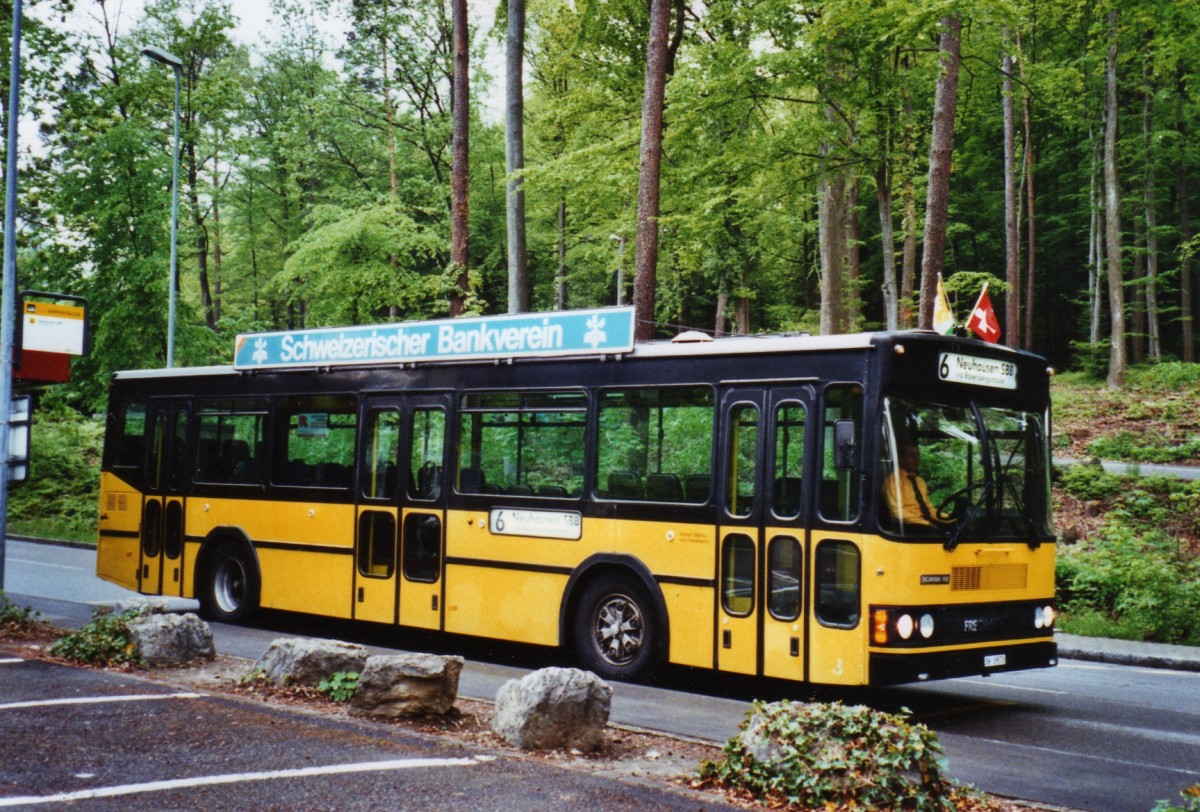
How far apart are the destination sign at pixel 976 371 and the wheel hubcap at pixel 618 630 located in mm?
3391

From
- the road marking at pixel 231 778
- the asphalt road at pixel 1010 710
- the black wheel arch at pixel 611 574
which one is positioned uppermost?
the black wheel arch at pixel 611 574

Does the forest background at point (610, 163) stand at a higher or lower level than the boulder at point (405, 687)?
higher

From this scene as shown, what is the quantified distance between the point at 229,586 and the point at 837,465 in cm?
883

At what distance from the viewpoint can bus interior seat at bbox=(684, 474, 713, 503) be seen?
10258mm

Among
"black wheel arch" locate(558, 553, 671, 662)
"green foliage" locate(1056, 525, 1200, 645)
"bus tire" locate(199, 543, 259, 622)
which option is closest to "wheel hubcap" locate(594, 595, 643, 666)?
"black wheel arch" locate(558, 553, 671, 662)

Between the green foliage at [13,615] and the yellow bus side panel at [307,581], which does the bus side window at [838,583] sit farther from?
the green foliage at [13,615]

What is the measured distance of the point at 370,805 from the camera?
5.79 meters

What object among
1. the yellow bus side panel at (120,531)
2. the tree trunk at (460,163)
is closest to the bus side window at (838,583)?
the yellow bus side panel at (120,531)

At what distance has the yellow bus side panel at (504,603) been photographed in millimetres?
11422

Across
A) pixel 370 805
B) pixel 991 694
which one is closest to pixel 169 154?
pixel 991 694

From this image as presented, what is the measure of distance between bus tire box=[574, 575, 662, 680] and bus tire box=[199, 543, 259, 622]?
509 cm

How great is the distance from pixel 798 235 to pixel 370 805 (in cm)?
3502

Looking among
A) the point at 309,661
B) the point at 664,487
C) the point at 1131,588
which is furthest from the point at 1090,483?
the point at 309,661

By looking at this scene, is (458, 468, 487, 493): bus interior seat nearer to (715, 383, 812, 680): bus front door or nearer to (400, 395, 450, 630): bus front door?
(400, 395, 450, 630): bus front door
